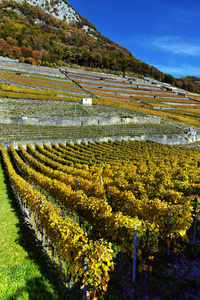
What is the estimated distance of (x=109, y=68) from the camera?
136 meters

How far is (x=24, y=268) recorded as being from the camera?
21.1 ft

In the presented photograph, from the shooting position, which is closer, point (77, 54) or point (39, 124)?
point (39, 124)

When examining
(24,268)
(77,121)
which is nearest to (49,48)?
(77,121)

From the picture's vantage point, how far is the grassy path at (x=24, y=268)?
18.0 ft

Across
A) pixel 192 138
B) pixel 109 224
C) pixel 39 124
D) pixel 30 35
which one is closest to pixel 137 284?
pixel 109 224

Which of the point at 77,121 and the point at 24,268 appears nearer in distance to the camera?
the point at 24,268

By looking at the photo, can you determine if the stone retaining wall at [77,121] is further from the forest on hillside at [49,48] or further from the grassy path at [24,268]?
the forest on hillside at [49,48]

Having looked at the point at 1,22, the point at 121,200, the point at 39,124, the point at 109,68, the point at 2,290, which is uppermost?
the point at 1,22

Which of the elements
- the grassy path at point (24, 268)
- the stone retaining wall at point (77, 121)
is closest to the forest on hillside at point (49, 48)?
the stone retaining wall at point (77, 121)

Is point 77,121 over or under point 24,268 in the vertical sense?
over

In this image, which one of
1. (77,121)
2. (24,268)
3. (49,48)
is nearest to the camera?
(24,268)

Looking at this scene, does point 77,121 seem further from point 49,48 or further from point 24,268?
point 49,48

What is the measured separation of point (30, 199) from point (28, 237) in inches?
70.9

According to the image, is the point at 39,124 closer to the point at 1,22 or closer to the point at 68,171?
the point at 68,171
